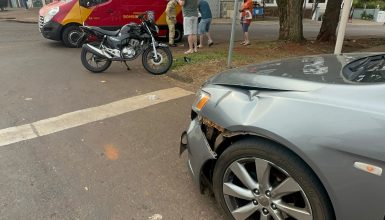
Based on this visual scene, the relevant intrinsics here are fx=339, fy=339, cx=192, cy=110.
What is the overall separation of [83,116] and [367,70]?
12.3 feet

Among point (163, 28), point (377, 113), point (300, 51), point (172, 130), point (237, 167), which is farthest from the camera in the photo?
point (163, 28)

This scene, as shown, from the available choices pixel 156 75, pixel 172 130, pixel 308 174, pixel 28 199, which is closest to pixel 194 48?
pixel 156 75

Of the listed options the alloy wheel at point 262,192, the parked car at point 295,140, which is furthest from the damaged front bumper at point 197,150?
the alloy wheel at point 262,192

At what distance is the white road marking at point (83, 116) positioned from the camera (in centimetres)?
423

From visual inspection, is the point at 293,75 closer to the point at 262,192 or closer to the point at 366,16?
the point at 262,192

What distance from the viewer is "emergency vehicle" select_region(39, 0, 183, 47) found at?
10055mm

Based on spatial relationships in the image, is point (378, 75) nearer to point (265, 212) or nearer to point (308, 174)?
point (308, 174)

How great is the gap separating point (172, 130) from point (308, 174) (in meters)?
2.54

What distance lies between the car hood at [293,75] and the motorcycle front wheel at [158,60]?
14.7ft

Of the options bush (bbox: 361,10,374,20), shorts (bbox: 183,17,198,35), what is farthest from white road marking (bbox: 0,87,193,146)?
bush (bbox: 361,10,374,20)

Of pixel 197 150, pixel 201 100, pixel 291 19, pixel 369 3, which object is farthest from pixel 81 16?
A: pixel 369 3

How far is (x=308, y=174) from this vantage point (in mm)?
2008

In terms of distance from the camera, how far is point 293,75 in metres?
2.37

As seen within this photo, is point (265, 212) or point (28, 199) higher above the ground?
point (265, 212)
